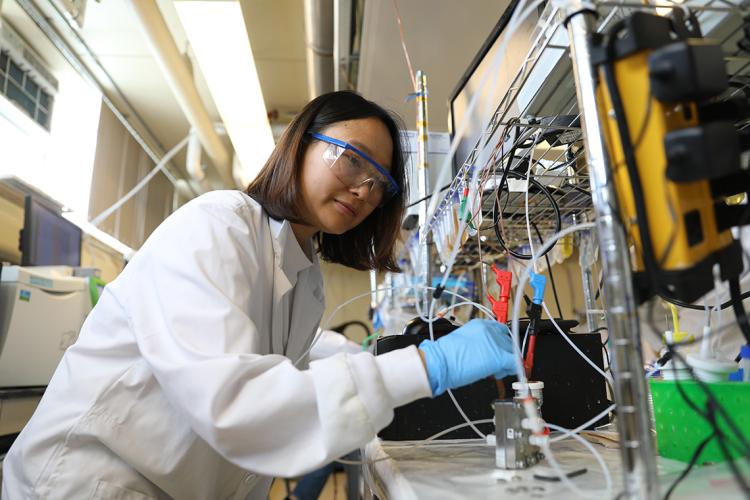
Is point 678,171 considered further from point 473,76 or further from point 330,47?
point 330,47

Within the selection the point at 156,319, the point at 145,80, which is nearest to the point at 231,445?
the point at 156,319

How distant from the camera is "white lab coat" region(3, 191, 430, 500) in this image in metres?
0.60

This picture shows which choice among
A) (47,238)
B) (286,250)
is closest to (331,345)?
(286,250)

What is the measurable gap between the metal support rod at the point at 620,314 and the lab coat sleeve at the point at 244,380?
0.85 feet

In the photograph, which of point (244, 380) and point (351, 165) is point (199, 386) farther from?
point (351, 165)

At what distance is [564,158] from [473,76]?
471mm

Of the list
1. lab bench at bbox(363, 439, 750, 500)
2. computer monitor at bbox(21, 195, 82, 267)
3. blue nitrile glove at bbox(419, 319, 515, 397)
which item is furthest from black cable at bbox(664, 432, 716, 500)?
computer monitor at bbox(21, 195, 82, 267)

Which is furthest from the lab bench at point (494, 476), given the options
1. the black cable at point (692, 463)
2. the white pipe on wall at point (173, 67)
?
the white pipe on wall at point (173, 67)

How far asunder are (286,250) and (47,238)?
7.66 ft

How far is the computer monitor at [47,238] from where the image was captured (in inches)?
99.7

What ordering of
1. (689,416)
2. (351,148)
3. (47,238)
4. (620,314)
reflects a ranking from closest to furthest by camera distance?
(620,314) → (689,416) → (351,148) → (47,238)

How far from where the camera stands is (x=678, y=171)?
45cm

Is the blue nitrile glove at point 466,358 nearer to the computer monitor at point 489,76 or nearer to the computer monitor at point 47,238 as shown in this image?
the computer monitor at point 489,76

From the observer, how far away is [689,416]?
28.8 inches
